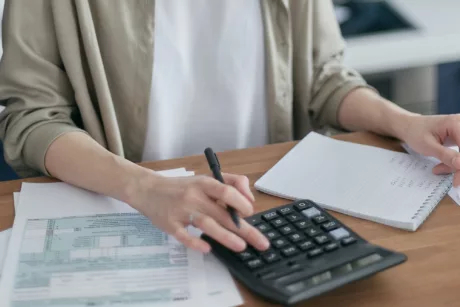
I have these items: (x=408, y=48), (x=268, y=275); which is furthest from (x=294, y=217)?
(x=408, y=48)

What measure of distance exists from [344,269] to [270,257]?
8cm

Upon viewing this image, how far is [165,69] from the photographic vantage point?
1192mm

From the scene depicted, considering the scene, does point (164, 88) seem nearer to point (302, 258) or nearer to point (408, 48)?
point (302, 258)

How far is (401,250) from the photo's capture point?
0.85 m

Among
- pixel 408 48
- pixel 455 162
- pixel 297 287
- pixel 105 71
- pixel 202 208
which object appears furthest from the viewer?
pixel 408 48

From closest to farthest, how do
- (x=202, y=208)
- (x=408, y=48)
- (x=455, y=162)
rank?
(x=202, y=208), (x=455, y=162), (x=408, y=48)

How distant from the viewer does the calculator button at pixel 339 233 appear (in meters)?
0.83

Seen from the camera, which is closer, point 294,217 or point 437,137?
point 294,217

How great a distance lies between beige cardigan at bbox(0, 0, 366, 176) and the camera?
3.53 feet

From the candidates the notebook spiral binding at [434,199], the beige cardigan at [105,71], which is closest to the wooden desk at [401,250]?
the notebook spiral binding at [434,199]

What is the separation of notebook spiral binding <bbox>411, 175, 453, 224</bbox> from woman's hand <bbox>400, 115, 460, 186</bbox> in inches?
0.5

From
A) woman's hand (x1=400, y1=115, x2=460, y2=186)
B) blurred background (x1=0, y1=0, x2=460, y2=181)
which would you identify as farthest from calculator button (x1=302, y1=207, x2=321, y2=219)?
blurred background (x1=0, y1=0, x2=460, y2=181)

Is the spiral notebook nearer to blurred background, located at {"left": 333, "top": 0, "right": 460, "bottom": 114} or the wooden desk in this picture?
the wooden desk

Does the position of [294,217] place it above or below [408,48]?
above
